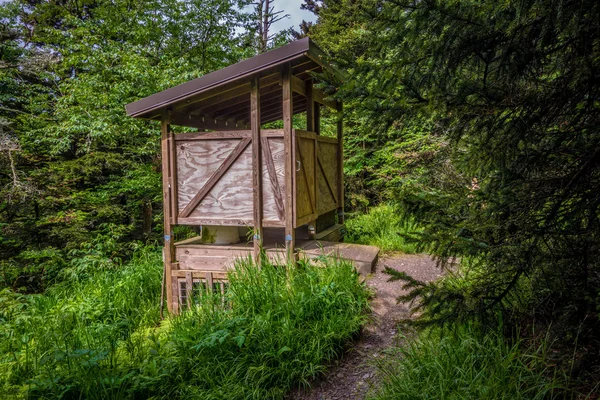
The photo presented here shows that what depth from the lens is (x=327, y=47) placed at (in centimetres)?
1321

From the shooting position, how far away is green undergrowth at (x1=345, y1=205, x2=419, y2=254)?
19.9ft

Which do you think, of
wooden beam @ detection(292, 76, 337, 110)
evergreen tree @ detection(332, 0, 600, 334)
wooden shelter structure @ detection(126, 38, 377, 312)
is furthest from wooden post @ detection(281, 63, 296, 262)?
evergreen tree @ detection(332, 0, 600, 334)

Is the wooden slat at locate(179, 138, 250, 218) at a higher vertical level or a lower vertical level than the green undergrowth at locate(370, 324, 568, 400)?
higher

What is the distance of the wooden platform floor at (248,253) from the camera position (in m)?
4.86

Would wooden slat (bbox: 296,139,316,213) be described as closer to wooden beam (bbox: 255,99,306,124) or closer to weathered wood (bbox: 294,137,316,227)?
weathered wood (bbox: 294,137,316,227)

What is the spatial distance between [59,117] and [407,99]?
8.71 meters

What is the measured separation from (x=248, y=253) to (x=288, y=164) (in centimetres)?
135

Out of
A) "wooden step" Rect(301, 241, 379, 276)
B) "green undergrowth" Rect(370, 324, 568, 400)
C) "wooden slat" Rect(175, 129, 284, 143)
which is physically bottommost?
"green undergrowth" Rect(370, 324, 568, 400)

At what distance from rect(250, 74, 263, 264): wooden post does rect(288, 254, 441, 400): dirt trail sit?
5.04 feet

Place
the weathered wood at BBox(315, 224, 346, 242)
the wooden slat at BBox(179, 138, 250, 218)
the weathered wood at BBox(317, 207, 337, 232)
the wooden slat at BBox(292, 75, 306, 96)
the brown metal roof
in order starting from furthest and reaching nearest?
1. the weathered wood at BBox(317, 207, 337, 232)
2. the weathered wood at BBox(315, 224, 346, 242)
3. the wooden slat at BBox(292, 75, 306, 96)
4. the wooden slat at BBox(179, 138, 250, 218)
5. the brown metal roof

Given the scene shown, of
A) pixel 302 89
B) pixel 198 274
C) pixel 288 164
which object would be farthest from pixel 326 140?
pixel 198 274

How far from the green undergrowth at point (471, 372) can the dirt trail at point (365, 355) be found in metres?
0.33

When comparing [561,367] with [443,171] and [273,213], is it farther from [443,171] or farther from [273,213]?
[443,171]

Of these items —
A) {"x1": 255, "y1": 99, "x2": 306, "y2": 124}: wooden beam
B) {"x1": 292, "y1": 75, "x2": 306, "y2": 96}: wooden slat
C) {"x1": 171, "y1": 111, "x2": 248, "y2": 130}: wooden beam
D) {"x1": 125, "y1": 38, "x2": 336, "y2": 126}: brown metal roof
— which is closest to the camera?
{"x1": 125, "y1": 38, "x2": 336, "y2": 126}: brown metal roof
